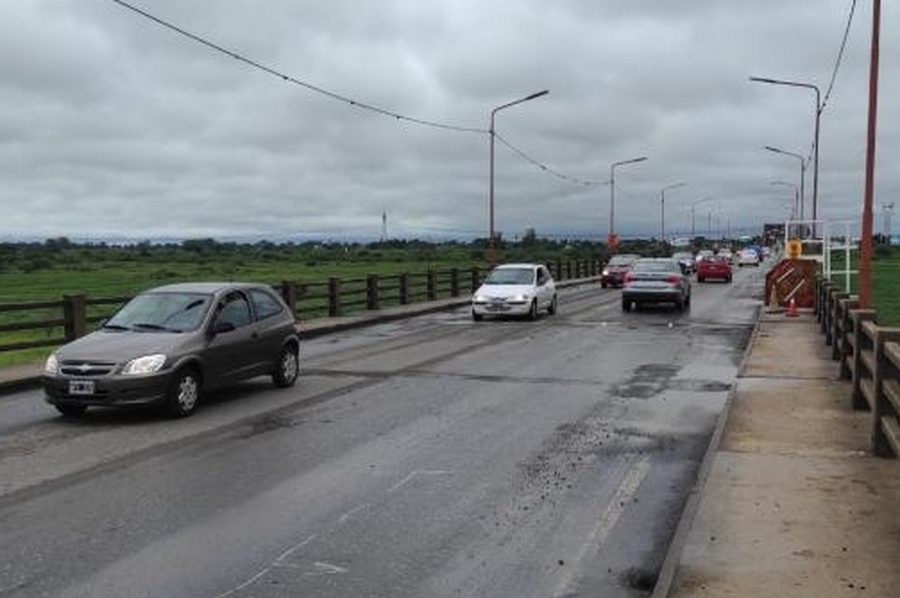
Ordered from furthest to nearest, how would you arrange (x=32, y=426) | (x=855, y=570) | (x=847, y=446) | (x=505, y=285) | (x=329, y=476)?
(x=505, y=285)
(x=32, y=426)
(x=847, y=446)
(x=329, y=476)
(x=855, y=570)

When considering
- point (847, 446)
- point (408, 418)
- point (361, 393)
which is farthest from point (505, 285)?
point (847, 446)

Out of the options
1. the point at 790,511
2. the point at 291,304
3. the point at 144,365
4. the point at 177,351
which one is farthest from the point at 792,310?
the point at 790,511

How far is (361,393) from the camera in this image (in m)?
14.0

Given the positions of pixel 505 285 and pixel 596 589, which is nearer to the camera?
pixel 596 589

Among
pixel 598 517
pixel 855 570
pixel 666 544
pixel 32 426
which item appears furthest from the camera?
pixel 32 426

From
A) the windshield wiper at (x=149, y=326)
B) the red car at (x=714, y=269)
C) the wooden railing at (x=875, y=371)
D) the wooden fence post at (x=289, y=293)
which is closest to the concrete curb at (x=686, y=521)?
the wooden railing at (x=875, y=371)

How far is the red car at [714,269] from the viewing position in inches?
2299

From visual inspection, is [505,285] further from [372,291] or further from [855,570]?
[855,570]

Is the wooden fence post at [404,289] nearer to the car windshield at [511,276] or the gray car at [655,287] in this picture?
the car windshield at [511,276]

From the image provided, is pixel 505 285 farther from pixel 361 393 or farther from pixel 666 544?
pixel 666 544

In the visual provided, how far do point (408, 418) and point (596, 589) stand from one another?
600 cm

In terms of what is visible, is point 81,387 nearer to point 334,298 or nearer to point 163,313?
point 163,313

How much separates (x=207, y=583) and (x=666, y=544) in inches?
114

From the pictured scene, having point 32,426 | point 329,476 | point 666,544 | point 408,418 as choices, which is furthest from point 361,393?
point 666,544
